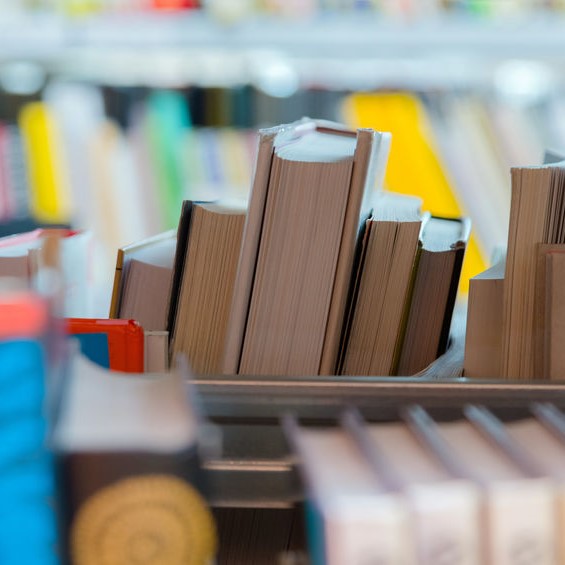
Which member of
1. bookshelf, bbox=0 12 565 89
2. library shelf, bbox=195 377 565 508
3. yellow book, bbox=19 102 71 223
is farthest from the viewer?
yellow book, bbox=19 102 71 223

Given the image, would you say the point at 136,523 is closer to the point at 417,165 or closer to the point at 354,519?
the point at 354,519

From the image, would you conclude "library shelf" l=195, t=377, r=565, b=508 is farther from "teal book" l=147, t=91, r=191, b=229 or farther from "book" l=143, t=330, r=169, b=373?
"teal book" l=147, t=91, r=191, b=229

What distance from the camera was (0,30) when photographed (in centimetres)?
218

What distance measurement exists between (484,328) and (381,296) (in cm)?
11

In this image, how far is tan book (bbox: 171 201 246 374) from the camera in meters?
0.93

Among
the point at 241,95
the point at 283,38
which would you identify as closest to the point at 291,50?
the point at 283,38

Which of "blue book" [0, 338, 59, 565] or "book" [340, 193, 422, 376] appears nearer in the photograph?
"blue book" [0, 338, 59, 565]

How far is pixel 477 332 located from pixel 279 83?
1.63m

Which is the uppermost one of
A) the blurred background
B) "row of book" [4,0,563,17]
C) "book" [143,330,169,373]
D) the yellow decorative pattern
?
"row of book" [4,0,563,17]

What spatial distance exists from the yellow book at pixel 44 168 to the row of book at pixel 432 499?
→ 1812 mm

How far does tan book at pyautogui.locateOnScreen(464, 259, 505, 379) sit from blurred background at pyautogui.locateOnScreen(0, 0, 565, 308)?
1.25 metres

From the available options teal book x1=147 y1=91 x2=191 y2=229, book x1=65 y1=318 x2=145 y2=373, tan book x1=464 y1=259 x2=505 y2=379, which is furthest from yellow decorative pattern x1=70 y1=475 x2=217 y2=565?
teal book x1=147 y1=91 x2=191 y2=229

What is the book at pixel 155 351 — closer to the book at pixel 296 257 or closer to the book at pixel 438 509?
the book at pixel 296 257

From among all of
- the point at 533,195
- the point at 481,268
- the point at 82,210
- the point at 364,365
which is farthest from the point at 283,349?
the point at 82,210
